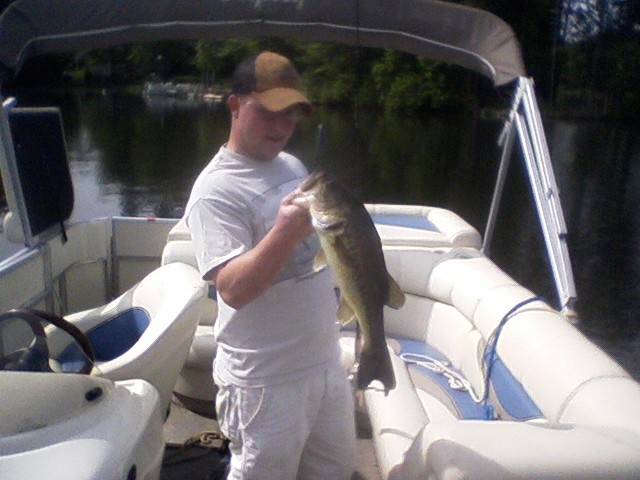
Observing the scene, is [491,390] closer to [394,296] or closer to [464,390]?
[464,390]

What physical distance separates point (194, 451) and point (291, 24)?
Result: 248 centimetres

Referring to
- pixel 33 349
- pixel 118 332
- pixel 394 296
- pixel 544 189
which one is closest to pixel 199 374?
pixel 118 332

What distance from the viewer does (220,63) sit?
8430 mm

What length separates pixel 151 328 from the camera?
11.7 ft

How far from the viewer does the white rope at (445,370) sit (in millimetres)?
4023

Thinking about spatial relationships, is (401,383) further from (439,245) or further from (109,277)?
(109,277)

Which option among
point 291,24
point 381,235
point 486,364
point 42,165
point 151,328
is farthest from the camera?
point 381,235

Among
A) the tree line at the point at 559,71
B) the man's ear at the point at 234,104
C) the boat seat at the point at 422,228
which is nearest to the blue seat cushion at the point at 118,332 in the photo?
the boat seat at the point at 422,228

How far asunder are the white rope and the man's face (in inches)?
Answer: 83.6

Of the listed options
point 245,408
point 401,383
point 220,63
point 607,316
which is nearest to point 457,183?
point 607,316

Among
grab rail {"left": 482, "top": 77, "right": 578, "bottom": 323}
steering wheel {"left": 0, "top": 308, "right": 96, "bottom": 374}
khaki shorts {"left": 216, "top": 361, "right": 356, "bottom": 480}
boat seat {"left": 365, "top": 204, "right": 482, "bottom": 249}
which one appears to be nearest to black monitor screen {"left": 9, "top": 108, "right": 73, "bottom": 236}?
steering wheel {"left": 0, "top": 308, "right": 96, "bottom": 374}

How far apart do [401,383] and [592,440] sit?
1.48 metres

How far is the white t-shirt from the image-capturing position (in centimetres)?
212

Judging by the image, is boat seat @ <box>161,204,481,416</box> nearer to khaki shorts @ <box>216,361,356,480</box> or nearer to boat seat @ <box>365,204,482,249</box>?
boat seat @ <box>365,204,482,249</box>
